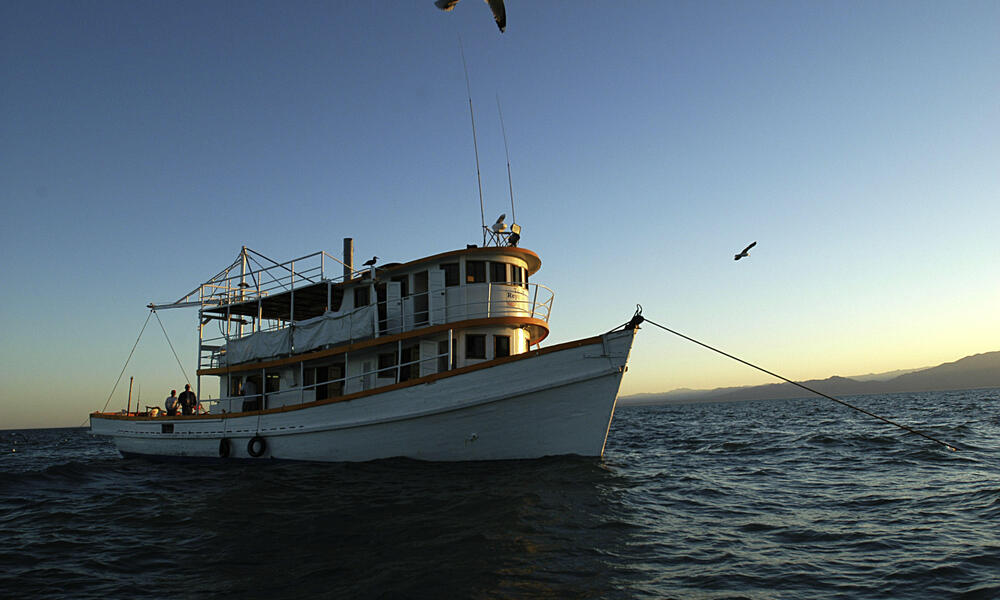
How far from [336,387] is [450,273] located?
5.01 meters

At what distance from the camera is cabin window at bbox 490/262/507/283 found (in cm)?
1428

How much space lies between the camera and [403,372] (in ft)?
47.1

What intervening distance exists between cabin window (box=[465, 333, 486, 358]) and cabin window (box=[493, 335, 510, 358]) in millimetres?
291

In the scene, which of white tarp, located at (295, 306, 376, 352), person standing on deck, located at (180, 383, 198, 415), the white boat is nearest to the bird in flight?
the white boat

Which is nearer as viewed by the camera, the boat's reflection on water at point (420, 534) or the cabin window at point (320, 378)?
the boat's reflection on water at point (420, 534)

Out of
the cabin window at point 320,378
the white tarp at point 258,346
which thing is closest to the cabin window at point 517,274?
the cabin window at point 320,378

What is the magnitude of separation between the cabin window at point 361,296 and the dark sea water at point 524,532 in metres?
5.00

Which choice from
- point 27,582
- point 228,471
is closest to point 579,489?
point 27,582

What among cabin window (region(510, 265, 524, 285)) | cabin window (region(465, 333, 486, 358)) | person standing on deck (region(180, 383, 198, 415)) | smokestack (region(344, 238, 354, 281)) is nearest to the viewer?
cabin window (region(465, 333, 486, 358))

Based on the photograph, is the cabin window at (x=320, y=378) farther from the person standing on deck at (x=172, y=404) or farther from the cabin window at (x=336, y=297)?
the person standing on deck at (x=172, y=404)

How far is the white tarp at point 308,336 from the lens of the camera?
14.6 metres

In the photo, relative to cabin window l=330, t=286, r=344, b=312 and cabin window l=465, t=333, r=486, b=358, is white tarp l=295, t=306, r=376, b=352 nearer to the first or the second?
cabin window l=330, t=286, r=344, b=312

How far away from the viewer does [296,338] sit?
15.9 m

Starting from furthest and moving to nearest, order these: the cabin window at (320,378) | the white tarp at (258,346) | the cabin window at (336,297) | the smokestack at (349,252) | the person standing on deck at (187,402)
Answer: the person standing on deck at (187,402) < the smokestack at (349,252) < the cabin window at (336,297) < the white tarp at (258,346) < the cabin window at (320,378)
